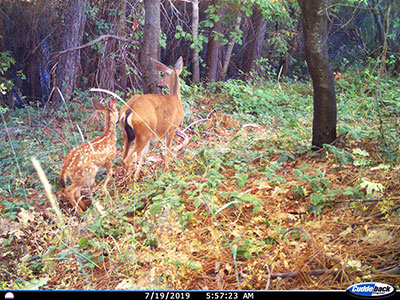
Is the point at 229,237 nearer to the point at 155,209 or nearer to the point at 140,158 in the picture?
the point at 155,209

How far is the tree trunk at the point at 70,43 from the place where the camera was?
289 inches

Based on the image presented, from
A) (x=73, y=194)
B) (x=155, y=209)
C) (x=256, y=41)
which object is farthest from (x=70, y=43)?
(x=155, y=209)

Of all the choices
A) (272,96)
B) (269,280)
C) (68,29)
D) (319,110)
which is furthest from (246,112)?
(269,280)

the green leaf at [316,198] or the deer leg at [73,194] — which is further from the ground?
the green leaf at [316,198]

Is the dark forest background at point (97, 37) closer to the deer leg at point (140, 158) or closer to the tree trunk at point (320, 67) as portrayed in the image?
the deer leg at point (140, 158)

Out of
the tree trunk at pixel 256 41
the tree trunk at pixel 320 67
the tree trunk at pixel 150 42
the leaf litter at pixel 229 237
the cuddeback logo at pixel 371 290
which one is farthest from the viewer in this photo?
the tree trunk at pixel 256 41

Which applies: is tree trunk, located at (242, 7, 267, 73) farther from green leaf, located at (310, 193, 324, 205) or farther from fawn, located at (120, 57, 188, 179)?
green leaf, located at (310, 193, 324, 205)

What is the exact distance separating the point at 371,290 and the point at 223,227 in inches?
48.1

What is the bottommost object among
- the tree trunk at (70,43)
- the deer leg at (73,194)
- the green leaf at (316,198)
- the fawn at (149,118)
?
the deer leg at (73,194)

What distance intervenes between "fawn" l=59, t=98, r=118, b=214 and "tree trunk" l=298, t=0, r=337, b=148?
200 centimetres

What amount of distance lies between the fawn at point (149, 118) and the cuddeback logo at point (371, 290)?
2452 millimetres

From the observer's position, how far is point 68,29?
7445mm

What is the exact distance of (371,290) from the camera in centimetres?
172

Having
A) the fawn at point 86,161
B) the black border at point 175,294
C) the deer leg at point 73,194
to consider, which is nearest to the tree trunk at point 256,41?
the fawn at point 86,161
